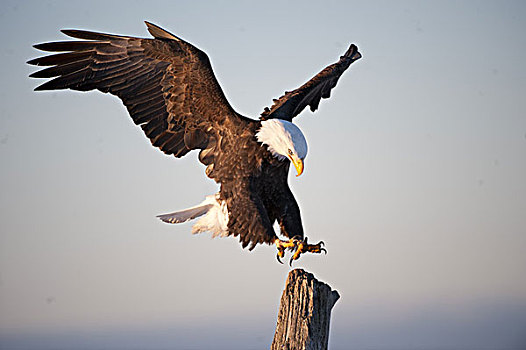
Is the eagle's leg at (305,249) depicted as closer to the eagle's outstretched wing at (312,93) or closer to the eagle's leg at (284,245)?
the eagle's leg at (284,245)

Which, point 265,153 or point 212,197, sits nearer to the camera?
point 265,153

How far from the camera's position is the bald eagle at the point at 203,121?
13.3ft

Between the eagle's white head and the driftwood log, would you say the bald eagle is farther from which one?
the driftwood log

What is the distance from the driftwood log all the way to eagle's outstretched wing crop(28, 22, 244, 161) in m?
1.56

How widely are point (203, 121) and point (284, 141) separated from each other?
0.87 m

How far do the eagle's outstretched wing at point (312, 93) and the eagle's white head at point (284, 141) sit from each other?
16.2 inches

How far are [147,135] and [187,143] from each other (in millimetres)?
332

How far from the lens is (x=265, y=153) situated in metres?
4.06

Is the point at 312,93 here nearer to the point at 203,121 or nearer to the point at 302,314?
the point at 203,121

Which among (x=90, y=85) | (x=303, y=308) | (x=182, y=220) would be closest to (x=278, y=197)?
(x=182, y=220)

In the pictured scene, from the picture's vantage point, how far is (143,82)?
456cm

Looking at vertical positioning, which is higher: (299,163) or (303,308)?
(299,163)

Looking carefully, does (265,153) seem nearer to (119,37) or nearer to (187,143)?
(187,143)

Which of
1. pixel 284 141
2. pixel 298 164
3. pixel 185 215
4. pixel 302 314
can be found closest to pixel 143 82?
pixel 185 215
